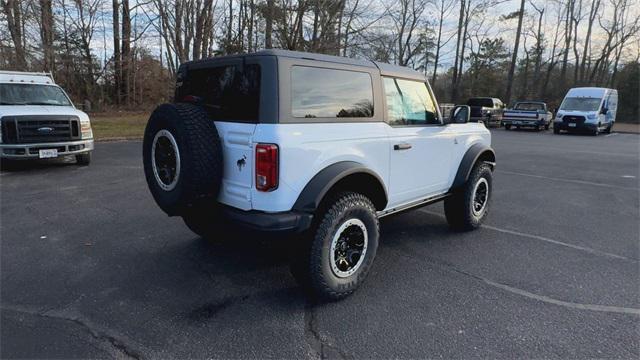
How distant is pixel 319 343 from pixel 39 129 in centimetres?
766

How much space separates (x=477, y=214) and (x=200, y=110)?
355cm

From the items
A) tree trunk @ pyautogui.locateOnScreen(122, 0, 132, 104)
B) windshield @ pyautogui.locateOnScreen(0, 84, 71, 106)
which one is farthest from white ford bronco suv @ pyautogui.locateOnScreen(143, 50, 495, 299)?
tree trunk @ pyautogui.locateOnScreen(122, 0, 132, 104)

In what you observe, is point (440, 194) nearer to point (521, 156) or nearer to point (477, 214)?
point (477, 214)

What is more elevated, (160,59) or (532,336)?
(160,59)

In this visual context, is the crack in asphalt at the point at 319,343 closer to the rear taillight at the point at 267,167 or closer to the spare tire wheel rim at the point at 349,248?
the spare tire wheel rim at the point at 349,248

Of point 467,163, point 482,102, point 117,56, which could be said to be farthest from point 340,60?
point 117,56

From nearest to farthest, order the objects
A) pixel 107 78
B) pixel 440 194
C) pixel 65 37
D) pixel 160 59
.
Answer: pixel 440 194, pixel 65 37, pixel 107 78, pixel 160 59

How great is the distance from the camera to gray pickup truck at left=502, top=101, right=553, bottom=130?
898 inches

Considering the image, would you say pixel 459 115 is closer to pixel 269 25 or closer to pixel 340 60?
pixel 340 60

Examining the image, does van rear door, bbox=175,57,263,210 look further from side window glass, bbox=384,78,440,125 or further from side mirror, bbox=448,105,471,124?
→ side mirror, bbox=448,105,471,124

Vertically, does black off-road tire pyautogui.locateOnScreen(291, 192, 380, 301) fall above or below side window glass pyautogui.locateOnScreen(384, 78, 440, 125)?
below

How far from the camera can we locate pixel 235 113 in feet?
9.69

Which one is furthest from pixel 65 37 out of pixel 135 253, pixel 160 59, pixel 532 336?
pixel 532 336

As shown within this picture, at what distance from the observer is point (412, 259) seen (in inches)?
156
